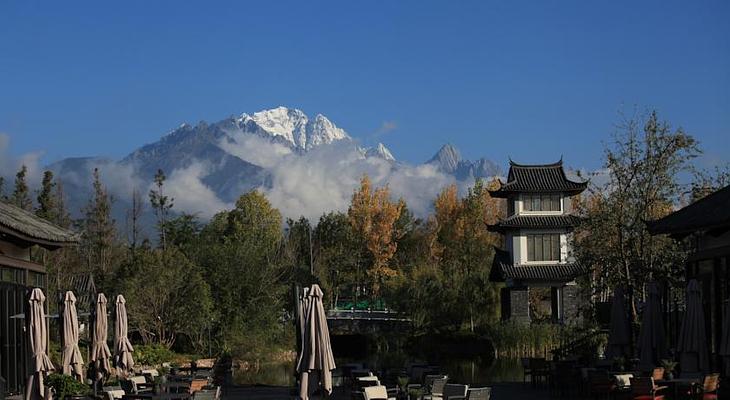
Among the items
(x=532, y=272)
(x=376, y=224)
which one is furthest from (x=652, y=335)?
(x=376, y=224)

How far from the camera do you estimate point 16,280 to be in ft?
90.3

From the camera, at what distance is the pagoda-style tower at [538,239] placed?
6241 cm

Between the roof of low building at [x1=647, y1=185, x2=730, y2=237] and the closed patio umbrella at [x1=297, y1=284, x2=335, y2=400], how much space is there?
29.7 ft

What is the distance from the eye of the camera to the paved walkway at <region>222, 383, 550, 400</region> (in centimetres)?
2714

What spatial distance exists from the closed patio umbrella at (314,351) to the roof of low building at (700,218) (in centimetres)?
904

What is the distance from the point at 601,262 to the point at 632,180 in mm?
3046

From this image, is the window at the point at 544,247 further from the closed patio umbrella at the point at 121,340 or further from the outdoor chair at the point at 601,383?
the outdoor chair at the point at 601,383

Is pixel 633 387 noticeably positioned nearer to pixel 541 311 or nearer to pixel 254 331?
pixel 254 331

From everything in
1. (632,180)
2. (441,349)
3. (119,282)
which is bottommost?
(441,349)

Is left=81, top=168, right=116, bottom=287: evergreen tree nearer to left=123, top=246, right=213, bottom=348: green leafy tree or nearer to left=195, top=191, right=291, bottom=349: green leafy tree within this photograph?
left=195, top=191, right=291, bottom=349: green leafy tree

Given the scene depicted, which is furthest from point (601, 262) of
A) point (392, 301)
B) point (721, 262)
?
point (392, 301)

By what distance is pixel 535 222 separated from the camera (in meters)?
63.4

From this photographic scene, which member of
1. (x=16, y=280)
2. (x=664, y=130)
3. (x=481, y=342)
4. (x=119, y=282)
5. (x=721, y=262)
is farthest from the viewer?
(x=481, y=342)

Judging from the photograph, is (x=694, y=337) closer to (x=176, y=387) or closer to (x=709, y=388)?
(x=709, y=388)
